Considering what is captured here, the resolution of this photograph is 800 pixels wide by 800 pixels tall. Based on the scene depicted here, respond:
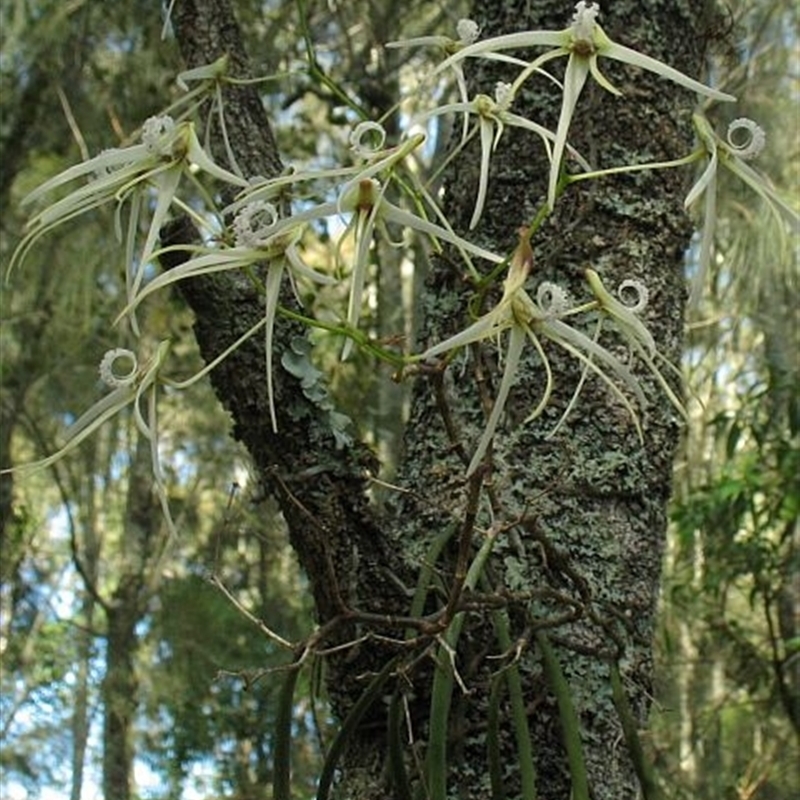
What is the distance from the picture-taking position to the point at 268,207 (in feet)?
1.97

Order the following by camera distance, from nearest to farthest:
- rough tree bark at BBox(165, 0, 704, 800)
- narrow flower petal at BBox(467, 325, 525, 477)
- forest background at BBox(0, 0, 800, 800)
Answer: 1. narrow flower petal at BBox(467, 325, 525, 477)
2. rough tree bark at BBox(165, 0, 704, 800)
3. forest background at BBox(0, 0, 800, 800)

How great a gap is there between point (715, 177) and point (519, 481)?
27cm

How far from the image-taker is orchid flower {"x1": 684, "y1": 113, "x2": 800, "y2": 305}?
1.99 feet

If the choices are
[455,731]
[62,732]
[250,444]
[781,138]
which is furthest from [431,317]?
[62,732]

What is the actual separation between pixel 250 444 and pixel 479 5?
0.41 meters

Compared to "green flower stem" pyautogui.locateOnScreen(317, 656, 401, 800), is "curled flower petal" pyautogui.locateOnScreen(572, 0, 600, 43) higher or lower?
higher

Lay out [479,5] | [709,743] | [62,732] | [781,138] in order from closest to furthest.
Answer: [479,5]
[781,138]
[709,743]
[62,732]

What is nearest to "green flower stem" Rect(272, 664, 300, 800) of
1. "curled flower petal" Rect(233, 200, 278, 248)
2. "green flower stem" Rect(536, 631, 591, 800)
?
"green flower stem" Rect(536, 631, 591, 800)

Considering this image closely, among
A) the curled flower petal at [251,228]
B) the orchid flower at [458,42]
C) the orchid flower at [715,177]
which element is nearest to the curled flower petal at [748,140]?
the orchid flower at [715,177]

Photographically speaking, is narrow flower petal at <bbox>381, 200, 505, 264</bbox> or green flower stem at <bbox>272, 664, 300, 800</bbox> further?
green flower stem at <bbox>272, 664, 300, 800</bbox>

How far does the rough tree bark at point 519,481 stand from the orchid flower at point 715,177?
0.42 feet

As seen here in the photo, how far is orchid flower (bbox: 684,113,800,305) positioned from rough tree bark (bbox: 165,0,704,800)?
0.13 meters

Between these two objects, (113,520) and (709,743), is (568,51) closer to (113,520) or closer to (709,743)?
(709,743)

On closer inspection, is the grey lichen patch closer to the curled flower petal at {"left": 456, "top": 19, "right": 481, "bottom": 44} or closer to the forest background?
the curled flower petal at {"left": 456, "top": 19, "right": 481, "bottom": 44}
